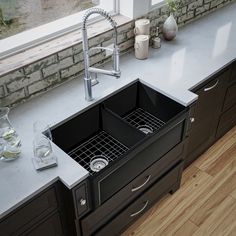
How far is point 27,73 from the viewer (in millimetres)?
1858

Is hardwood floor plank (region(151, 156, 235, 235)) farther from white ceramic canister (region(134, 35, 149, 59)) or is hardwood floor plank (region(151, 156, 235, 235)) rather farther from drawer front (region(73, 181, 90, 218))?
white ceramic canister (region(134, 35, 149, 59))

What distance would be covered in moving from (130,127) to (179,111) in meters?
0.34

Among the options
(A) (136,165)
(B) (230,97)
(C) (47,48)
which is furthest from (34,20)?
(B) (230,97)

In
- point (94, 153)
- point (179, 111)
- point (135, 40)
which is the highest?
point (135, 40)

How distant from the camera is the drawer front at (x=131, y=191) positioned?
1770 millimetres

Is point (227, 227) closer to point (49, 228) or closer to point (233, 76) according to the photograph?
point (233, 76)

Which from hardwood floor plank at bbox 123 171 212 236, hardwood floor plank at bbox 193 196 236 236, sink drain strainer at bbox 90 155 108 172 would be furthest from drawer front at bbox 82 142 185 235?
hardwood floor plank at bbox 193 196 236 236

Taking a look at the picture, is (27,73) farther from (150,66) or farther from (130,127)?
(150,66)

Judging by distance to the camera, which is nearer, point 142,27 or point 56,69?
point 56,69

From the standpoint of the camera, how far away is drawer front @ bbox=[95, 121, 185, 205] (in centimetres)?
167

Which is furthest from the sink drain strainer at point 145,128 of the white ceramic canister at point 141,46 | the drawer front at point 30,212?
the drawer front at point 30,212

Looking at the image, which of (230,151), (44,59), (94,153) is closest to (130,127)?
(94,153)

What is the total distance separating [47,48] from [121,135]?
65cm

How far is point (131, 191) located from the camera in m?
1.92
